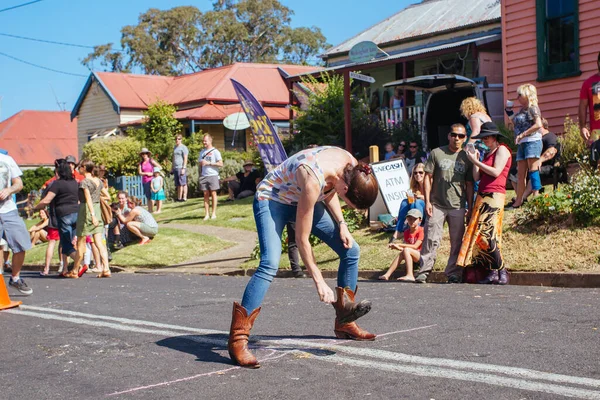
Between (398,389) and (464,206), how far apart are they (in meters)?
6.09

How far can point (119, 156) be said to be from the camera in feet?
108

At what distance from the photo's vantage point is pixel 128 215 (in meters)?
17.2

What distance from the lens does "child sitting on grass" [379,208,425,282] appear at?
1095 centimetres

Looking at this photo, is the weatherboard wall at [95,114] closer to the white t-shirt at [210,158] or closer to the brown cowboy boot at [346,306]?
the white t-shirt at [210,158]

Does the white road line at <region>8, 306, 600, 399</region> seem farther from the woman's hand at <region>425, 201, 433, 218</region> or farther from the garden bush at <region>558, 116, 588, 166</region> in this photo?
the garden bush at <region>558, 116, 588, 166</region>

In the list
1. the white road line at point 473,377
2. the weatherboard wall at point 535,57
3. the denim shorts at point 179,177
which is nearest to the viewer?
the white road line at point 473,377

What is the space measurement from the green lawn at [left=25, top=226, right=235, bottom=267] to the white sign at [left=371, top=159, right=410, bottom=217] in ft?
12.3

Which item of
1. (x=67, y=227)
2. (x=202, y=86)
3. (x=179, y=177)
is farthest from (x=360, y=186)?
(x=202, y=86)

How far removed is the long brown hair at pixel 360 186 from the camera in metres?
5.49

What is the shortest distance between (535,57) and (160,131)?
19042mm

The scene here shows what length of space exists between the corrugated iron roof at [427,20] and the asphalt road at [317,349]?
17119 mm

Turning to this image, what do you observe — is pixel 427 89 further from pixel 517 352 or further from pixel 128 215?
pixel 517 352

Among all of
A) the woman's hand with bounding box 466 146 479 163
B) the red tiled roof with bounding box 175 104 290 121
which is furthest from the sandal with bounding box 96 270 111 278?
the red tiled roof with bounding box 175 104 290 121

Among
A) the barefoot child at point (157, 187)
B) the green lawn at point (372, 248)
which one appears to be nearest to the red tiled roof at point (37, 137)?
the barefoot child at point (157, 187)
